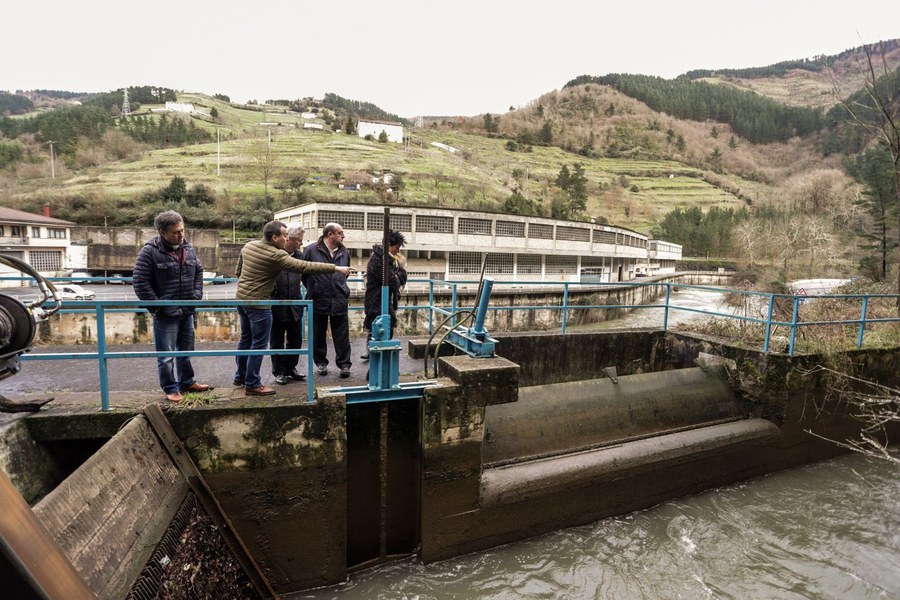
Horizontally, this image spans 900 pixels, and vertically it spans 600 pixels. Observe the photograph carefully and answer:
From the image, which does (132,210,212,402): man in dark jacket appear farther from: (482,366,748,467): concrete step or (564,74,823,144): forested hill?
(564,74,823,144): forested hill

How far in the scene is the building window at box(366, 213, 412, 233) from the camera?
27.1 meters

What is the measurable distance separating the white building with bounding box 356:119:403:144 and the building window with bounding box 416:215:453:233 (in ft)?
226

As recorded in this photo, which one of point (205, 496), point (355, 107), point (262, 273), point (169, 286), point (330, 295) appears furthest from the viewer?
point (355, 107)

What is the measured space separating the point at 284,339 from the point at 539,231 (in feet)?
94.5

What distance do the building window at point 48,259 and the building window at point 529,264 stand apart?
109 ft

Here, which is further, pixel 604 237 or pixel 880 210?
pixel 604 237

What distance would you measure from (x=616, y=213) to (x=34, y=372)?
3493 inches

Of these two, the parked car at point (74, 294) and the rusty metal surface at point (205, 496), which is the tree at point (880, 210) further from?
the parked car at point (74, 294)

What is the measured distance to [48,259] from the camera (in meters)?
32.3

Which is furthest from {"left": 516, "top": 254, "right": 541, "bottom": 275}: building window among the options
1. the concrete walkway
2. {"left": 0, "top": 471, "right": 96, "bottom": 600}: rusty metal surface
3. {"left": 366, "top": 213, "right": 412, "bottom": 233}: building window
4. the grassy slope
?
{"left": 0, "top": 471, "right": 96, "bottom": 600}: rusty metal surface

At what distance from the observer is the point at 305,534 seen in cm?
416

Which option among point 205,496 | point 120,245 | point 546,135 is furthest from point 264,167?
point 546,135

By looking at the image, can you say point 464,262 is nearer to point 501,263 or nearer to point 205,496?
point 501,263

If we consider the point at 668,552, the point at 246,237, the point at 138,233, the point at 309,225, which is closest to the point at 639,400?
the point at 668,552
